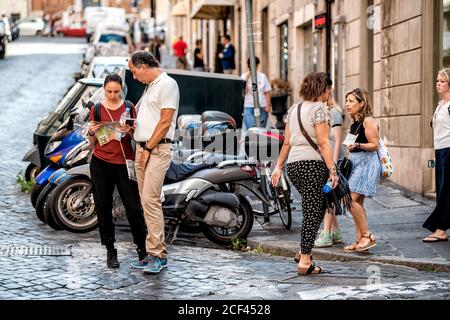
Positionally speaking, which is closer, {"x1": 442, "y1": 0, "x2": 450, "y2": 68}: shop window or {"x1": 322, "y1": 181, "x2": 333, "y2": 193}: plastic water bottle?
{"x1": 322, "y1": 181, "x2": 333, "y2": 193}: plastic water bottle

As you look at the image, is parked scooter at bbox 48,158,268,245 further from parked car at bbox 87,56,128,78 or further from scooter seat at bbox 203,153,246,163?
parked car at bbox 87,56,128,78

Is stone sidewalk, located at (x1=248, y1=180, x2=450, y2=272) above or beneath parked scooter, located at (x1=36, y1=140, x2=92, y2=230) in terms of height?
beneath

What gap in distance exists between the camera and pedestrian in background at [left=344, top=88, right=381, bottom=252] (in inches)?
385

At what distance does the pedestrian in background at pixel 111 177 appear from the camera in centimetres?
901

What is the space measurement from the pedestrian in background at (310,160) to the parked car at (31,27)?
70201mm

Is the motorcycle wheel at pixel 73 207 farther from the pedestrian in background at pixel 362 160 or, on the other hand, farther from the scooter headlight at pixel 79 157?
the pedestrian in background at pixel 362 160

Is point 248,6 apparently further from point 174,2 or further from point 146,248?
point 174,2

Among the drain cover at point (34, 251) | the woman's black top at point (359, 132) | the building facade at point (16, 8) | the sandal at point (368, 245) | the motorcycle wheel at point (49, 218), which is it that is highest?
the building facade at point (16, 8)

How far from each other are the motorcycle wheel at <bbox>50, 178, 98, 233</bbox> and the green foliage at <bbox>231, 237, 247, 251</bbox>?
1617mm

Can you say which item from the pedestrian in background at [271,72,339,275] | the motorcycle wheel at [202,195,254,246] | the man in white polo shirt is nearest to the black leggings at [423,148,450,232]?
the motorcycle wheel at [202,195,254,246]

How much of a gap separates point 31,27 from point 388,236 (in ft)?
227

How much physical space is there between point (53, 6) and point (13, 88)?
6768cm

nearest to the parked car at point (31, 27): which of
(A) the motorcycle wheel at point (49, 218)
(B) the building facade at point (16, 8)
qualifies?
(B) the building facade at point (16, 8)

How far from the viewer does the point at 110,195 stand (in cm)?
910
